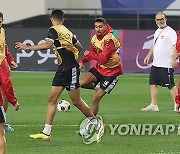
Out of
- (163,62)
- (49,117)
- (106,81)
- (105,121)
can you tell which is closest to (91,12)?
(163,62)

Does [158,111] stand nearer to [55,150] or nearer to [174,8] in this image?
[55,150]

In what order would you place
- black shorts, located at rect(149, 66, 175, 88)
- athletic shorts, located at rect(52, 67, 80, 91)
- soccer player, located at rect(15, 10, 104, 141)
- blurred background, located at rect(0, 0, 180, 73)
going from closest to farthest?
soccer player, located at rect(15, 10, 104, 141), athletic shorts, located at rect(52, 67, 80, 91), black shorts, located at rect(149, 66, 175, 88), blurred background, located at rect(0, 0, 180, 73)

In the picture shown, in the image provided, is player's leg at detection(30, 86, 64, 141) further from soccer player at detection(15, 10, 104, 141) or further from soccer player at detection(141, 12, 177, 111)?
soccer player at detection(141, 12, 177, 111)

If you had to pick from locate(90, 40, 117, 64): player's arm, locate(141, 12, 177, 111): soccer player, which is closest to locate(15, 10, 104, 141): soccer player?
locate(90, 40, 117, 64): player's arm

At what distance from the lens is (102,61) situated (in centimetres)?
1462

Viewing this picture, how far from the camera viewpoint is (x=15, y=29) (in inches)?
1271

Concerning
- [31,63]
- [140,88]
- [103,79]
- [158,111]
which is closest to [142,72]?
[31,63]

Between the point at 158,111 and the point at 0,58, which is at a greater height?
the point at 0,58

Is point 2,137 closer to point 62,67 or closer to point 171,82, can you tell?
point 62,67

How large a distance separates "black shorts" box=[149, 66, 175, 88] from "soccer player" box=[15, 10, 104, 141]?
4958 mm

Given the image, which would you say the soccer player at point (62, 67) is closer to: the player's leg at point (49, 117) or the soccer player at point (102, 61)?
the player's leg at point (49, 117)

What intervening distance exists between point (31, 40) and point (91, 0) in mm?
6544

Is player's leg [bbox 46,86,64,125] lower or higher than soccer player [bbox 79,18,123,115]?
lower

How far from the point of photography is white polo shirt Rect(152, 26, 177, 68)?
1877 centimetres
